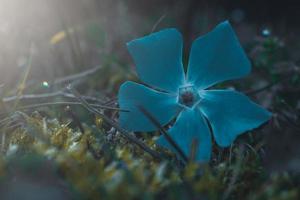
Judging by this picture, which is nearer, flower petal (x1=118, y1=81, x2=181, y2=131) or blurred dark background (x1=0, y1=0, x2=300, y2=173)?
flower petal (x1=118, y1=81, x2=181, y2=131)

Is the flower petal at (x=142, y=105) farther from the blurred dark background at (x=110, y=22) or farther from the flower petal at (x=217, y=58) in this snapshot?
the blurred dark background at (x=110, y=22)

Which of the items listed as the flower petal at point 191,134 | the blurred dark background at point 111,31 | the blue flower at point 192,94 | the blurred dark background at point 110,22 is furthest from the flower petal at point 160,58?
the blurred dark background at point 110,22

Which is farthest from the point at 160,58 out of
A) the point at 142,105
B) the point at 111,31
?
the point at 111,31

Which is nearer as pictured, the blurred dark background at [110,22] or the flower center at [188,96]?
the flower center at [188,96]

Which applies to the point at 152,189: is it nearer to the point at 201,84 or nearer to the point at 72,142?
the point at 72,142

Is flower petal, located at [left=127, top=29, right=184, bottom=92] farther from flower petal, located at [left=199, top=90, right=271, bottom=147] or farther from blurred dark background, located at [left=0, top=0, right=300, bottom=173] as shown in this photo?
blurred dark background, located at [left=0, top=0, right=300, bottom=173]

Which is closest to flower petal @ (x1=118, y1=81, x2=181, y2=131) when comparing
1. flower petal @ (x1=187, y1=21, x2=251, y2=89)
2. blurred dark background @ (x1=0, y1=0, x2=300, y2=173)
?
Result: flower petal @ (x1=187, y1=21, x2=251, y2=89)

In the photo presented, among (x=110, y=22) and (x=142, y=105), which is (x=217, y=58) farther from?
(x=110, y=22)
